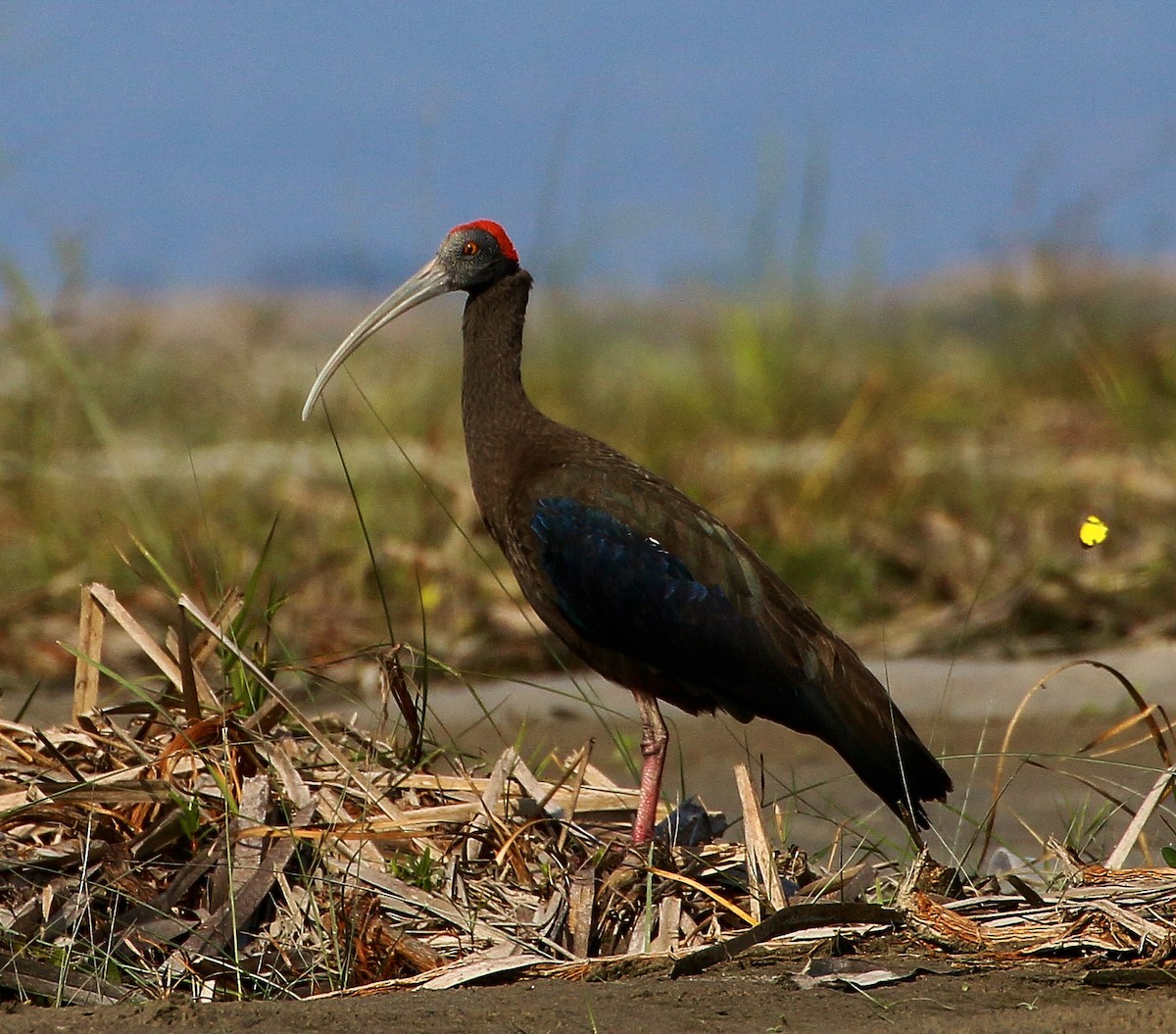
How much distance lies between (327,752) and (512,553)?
984 millimetres

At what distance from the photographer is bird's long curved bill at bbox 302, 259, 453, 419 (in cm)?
509

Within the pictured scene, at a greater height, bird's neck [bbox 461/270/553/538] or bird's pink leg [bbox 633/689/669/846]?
bird's neck [bbox 461/270/553/538]

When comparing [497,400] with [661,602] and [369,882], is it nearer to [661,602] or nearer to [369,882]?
[661,602]

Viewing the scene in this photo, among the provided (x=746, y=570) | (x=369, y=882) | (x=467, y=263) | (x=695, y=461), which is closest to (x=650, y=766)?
(x=746, y=570)

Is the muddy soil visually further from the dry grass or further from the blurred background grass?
the blurred background grass

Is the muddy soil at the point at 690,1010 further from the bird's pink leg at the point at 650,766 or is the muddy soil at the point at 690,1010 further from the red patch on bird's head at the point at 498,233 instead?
the red patch on bird's head at the point at 498,233

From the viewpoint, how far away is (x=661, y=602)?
4.52 metres

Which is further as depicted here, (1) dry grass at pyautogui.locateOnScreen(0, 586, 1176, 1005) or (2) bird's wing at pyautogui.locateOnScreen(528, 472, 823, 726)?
(2) bird's wing at pyautogui.locateOnScreen(528, 472, 823, 726)

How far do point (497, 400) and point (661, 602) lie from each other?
768 mm

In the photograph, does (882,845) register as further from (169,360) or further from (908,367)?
(169,360)

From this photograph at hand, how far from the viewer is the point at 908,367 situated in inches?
483

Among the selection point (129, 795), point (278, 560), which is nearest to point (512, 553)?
point (129, 795)

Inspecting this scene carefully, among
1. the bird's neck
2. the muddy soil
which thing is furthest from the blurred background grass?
the muddy soil

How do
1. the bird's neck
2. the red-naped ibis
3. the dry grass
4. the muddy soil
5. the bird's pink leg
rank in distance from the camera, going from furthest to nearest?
the bird's neck
the red-naped ibis
the bird's pink leg
the dry grass
the muddy soil
